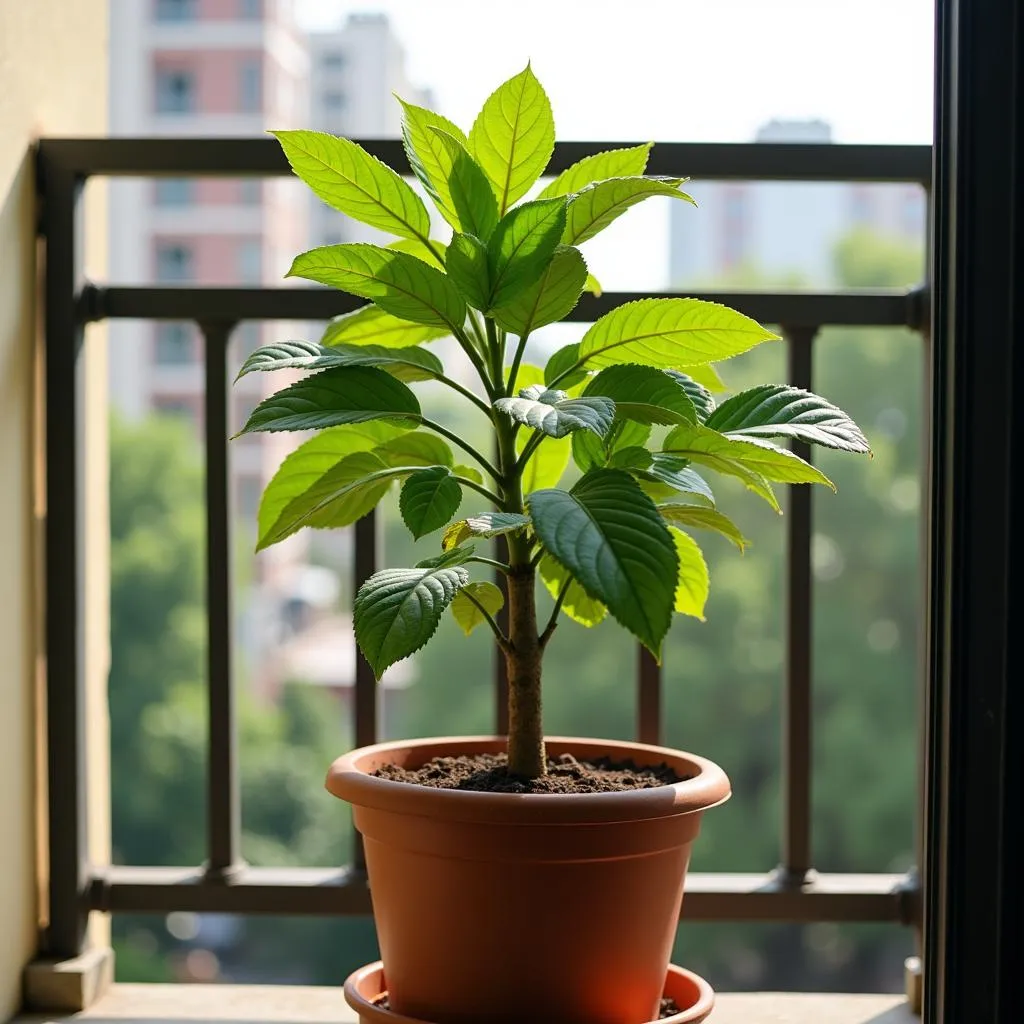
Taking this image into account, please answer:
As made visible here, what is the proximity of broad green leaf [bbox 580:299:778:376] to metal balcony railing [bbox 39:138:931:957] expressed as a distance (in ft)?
0.89

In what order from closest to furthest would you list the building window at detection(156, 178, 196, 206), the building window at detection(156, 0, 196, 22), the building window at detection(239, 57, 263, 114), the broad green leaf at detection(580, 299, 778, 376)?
the broad green leaf at detection(580, 299, 778, 376) < the building window at detection(156, 178, 196, 206) < the building window at detection(239, 57, 263, 114) < the building window at detection(156, 0, 196, 22)

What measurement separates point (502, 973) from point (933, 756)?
0.34 m

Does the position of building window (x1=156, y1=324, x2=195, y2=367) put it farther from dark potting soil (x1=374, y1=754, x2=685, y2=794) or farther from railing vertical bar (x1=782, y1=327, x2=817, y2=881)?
dark potting soil (x1=374, y1=754, x2=685, y2=794)

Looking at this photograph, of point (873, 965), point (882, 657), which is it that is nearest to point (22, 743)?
point (882, 657)

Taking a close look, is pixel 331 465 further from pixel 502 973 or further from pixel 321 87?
pixel 321 87

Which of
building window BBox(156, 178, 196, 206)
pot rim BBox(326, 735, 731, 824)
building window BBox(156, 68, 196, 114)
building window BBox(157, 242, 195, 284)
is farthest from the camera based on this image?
building window BBox(156, 68, 196, 114)

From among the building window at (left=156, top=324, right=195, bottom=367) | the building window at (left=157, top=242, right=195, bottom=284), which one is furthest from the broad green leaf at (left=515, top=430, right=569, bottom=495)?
the building window at (left=157, top=242, right=195, bottom=284)

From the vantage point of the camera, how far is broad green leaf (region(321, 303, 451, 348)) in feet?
3.17

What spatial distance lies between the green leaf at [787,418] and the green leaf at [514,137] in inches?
9.7

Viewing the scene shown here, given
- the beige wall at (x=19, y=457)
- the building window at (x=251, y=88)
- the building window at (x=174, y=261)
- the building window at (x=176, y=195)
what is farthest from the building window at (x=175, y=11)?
the beige wall at (x=19, y=457)

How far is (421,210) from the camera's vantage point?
89 centimetres

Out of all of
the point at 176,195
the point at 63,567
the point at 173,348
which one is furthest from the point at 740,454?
the point at 176,195

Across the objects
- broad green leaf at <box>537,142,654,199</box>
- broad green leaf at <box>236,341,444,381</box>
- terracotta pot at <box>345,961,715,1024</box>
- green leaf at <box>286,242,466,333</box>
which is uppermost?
broad green leaf at <box>537,142,654,199</box>

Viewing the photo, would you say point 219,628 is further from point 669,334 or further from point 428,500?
point 669,334
